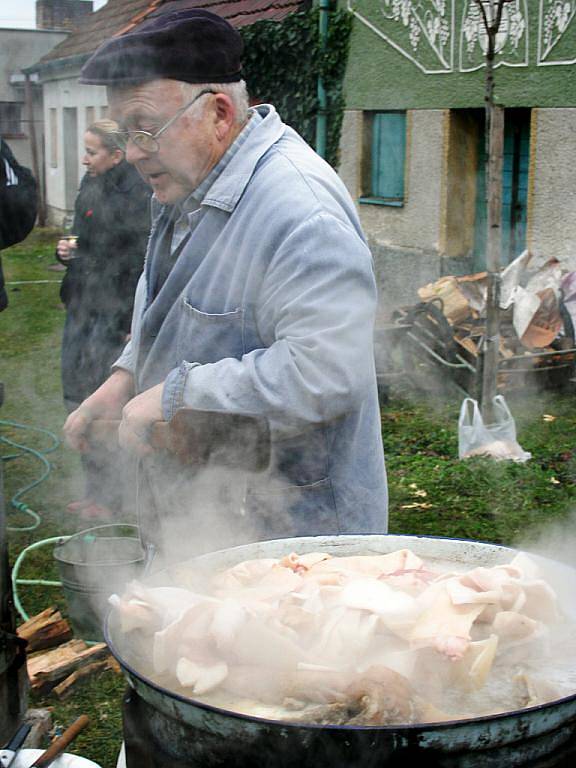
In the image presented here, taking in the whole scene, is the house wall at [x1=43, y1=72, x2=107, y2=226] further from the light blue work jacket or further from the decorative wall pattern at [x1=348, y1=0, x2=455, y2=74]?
the light blue work jacket

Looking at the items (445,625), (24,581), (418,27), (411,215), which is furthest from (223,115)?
(418,27)

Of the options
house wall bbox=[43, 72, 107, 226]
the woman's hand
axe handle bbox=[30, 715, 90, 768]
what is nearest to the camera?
axe handle bbox=[30, 715, 90, 768]

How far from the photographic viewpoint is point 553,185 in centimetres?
802

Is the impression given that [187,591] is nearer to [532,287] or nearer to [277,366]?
[277,366]

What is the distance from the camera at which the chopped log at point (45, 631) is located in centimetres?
390

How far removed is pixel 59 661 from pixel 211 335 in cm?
205

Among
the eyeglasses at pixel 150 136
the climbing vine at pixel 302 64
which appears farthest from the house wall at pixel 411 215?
the eyeglasses at pixel 150 136

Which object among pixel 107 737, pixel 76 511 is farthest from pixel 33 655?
pixel 76 511

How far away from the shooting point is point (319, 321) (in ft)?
6.98

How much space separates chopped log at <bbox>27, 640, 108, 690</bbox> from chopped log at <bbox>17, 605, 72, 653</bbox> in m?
0.04

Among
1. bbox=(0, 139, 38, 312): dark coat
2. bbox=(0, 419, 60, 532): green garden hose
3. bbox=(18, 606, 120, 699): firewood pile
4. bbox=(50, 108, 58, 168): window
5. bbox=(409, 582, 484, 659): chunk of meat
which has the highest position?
bbox=(50, 108, 58, 168): window

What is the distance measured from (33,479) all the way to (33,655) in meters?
2.31

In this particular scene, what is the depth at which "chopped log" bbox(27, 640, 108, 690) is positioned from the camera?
367cm

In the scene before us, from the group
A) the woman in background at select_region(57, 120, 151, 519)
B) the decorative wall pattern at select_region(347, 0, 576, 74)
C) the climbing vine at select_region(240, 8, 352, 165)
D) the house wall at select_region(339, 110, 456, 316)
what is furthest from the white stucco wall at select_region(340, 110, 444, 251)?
the woman in background at select_region(57, 120, 151, 519)
